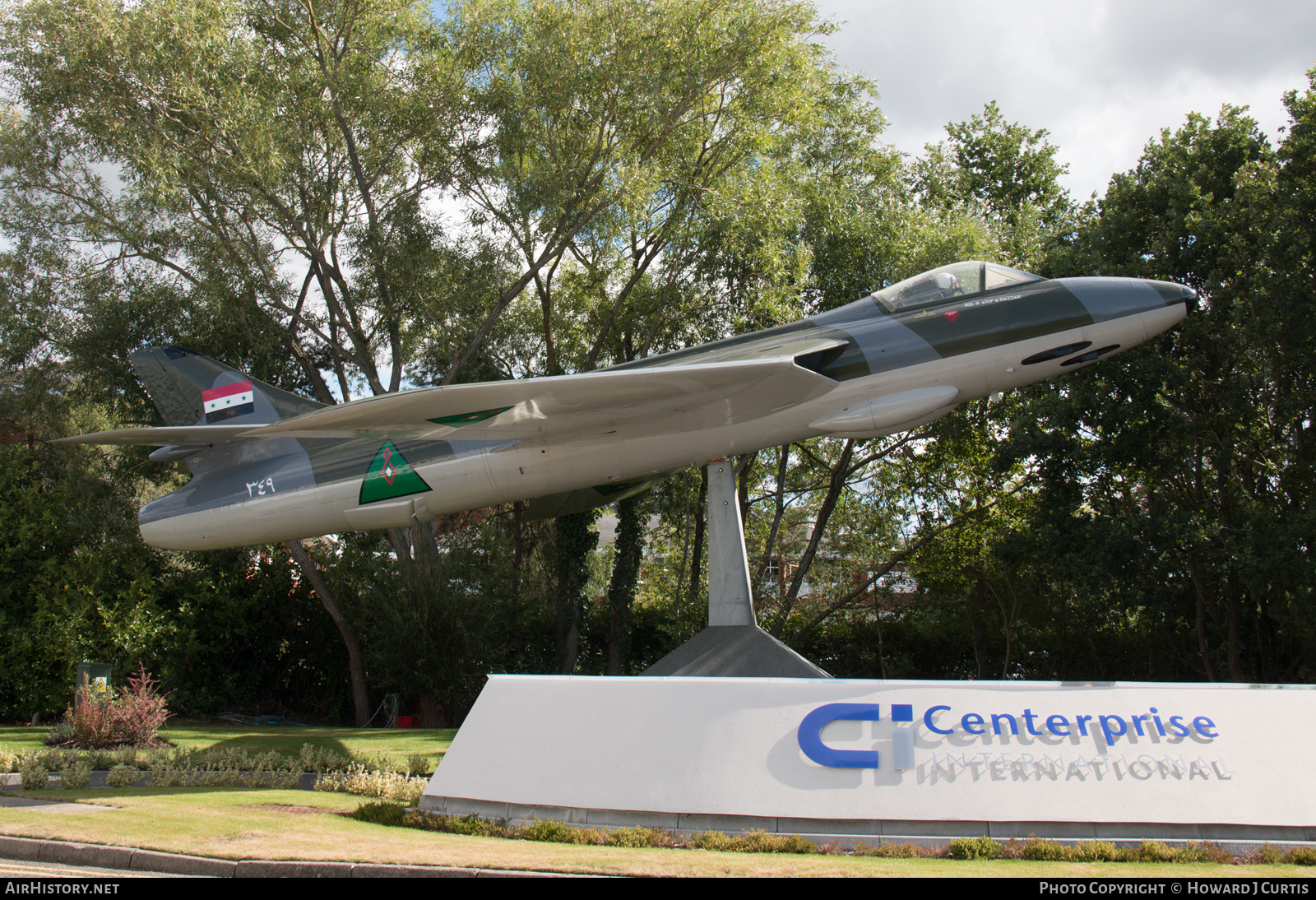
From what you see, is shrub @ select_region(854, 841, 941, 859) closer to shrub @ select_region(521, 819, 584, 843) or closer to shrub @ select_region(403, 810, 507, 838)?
shrub @ select_region(521, 819, 584, 843)

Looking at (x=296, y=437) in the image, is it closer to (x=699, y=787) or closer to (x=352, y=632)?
(x=699, y=787)

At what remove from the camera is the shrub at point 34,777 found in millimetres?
9023

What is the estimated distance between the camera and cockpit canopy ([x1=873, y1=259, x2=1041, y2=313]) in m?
Answer: 9.58

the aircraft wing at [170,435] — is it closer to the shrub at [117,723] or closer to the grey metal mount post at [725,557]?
the shrub at [117,723]

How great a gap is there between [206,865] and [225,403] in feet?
25.8

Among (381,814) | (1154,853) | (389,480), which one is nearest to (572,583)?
(389,480)

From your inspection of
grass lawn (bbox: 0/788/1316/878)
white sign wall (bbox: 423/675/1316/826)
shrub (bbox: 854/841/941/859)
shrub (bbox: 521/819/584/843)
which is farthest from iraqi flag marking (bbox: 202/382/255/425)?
shrub (bbox: 854/841/941/859)

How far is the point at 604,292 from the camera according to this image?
69.5 ft

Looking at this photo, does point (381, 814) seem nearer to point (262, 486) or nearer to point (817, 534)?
point (262, 486)

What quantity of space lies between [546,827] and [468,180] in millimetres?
15172

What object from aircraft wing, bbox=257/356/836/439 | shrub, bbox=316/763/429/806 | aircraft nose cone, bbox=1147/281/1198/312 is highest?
aircraft nose cone, bbox=1147/281/1198/312

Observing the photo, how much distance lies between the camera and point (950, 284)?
31.7 ft

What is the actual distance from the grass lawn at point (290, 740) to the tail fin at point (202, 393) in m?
4.67

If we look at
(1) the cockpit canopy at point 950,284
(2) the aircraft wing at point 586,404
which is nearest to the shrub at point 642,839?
(2) the aircraft wing at point 586,404
